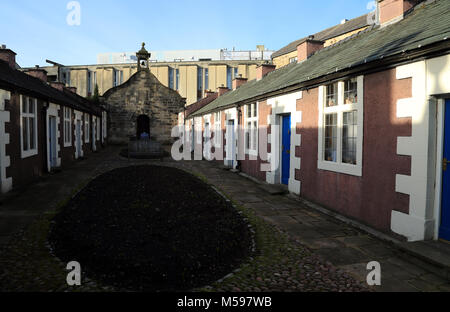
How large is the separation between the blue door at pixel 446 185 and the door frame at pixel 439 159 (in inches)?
1.6

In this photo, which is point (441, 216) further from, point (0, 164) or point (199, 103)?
point (199, 103)

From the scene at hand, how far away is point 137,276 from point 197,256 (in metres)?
0.94

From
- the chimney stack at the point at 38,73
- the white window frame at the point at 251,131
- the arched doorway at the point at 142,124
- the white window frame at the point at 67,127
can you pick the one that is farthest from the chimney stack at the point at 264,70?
the arched doorway at the point at 142,124

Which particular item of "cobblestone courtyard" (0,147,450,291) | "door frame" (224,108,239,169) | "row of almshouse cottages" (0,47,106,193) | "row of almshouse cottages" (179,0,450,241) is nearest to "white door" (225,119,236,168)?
"door frame" (224,108,239,169)

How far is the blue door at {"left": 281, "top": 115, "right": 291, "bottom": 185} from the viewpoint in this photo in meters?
10.1

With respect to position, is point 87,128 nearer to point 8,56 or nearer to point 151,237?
point 8,56

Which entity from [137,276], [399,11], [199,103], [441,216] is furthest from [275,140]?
[199,103]

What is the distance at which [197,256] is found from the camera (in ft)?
14.8

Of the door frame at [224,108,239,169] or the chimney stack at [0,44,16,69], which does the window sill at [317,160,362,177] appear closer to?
the door frame at [224,108,239,169]

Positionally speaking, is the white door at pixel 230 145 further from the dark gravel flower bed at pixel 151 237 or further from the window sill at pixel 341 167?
the window sill at pixel 341 167

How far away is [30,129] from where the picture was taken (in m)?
11.4

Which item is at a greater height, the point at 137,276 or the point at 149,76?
the point at 149,76

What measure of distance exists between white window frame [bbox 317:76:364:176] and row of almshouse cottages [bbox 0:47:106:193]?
8819 millimetres

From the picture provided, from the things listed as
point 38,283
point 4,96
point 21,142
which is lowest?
point 38,283
